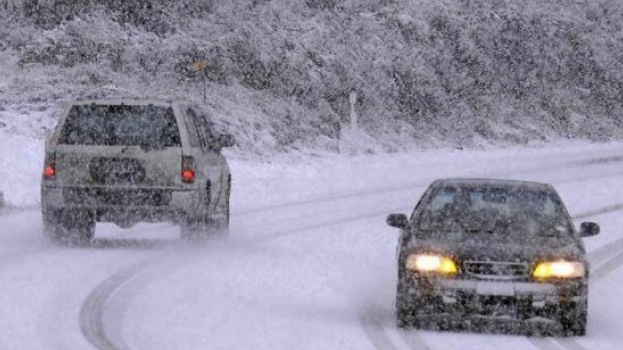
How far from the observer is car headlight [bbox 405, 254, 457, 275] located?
10344 millimetres

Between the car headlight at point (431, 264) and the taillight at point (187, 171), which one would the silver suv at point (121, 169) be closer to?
the taillight at point (187, 171)

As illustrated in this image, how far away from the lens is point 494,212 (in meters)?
11.6

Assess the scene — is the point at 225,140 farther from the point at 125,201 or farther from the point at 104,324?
the point at 104,324

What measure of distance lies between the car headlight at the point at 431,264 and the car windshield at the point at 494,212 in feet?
2.01

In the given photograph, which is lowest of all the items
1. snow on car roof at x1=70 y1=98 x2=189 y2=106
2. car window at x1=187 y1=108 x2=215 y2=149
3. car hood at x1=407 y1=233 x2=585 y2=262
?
car window at x1=187 y1=108 x2=215 y2=149

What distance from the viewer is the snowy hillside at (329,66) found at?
3362 cm

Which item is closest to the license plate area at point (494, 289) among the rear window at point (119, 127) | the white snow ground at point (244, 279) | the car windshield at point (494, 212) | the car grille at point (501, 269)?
the car grille at point (501, 269)

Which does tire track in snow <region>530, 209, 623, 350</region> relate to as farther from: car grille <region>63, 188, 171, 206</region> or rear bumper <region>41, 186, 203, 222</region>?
car grille <region>63, 188, 171, 206</region>

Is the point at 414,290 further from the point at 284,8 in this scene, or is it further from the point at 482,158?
the point at 284,8

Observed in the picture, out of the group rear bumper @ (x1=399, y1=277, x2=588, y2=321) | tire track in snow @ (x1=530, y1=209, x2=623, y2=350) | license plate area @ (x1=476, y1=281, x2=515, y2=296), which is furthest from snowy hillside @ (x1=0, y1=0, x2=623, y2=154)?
license plate area @ (x1=476, y1=281, x2=515, y2=296)

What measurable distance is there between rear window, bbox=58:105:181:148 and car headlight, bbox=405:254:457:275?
631 centimetres

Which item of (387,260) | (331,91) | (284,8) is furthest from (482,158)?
(387,260)

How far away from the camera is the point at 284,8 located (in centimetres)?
4078

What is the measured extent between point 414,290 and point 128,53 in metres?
25.1
